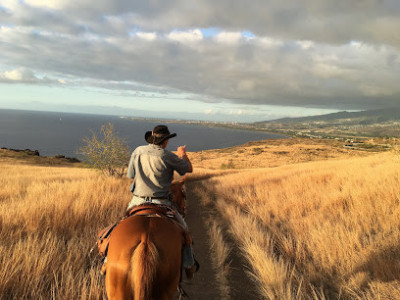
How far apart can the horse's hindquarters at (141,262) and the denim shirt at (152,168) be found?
1.13m

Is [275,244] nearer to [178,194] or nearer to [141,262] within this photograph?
[178,194]

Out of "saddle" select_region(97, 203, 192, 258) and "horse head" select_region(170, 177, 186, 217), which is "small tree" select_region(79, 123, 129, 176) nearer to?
"horse head" select_region(170, 177, 186, 217)

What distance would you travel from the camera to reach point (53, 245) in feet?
12.4

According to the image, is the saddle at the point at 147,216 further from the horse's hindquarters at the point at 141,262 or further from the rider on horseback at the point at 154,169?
the rider on horseback at the point at 154,169

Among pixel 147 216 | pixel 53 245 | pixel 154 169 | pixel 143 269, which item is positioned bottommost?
pixel 53 245

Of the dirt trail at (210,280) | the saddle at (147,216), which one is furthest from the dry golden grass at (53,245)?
the dirt trail at (210,280)

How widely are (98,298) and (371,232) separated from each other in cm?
578

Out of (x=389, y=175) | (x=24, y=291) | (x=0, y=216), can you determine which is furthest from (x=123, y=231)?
(x=389, y=175)

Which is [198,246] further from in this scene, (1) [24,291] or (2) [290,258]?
(1) [24,291]

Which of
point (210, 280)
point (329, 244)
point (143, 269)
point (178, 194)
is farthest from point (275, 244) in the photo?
point (143, 269)

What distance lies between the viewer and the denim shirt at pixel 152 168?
138 inches

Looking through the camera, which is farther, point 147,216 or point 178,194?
point 178,194

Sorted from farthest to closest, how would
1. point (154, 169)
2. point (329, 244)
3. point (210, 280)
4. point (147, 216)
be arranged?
point (329, 244)
point (210, 280)
point (154, 169)
point (147, 216)

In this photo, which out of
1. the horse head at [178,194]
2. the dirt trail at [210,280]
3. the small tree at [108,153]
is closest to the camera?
the dirt trail at [210,280]
